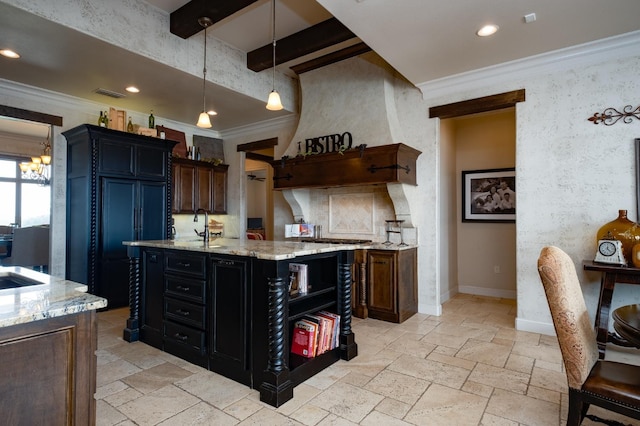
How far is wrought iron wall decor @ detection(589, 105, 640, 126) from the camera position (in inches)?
127

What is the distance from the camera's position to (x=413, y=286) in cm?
436

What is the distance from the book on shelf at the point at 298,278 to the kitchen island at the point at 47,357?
1574 millimetres

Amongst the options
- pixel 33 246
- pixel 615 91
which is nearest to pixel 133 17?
pixel 33 246

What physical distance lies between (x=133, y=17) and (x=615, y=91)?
482 centimetres

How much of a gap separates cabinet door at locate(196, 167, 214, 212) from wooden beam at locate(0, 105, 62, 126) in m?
2.12

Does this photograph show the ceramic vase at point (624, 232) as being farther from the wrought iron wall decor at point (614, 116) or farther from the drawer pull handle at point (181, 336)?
the drawer pull handle at point (181, 336)

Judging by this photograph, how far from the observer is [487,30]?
3.09m

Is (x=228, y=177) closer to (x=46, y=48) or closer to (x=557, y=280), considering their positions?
(x=46, y=48)

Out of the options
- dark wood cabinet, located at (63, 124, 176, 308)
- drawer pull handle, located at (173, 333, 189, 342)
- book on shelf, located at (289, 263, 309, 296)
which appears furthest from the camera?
dark wood cabinet, located at (63, 124, 176, 308)

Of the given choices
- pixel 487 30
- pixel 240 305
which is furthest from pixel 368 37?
pixel 240 305

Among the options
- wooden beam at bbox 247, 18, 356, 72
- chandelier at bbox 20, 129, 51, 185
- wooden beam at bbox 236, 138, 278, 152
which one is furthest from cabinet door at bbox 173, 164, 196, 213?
chandelier at bbox 20, 129, 51, 185

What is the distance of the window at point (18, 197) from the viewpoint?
7.55 meters

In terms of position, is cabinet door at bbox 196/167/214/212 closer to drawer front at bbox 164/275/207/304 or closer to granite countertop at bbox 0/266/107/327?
drawer front at bbox 164/275/207/304

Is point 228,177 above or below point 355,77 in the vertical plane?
below
